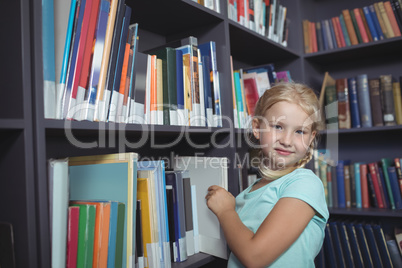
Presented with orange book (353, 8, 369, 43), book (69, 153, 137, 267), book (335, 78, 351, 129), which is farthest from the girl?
orange book (353, 8, 369, 43)

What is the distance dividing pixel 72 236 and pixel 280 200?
59cm

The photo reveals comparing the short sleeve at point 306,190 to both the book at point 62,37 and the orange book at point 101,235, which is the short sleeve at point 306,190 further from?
the book at point 62,37

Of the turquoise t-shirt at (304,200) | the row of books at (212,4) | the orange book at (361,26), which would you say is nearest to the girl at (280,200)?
the turquoise t-shirt at (304,200)

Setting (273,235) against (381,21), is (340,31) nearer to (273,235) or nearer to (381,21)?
(381,21)

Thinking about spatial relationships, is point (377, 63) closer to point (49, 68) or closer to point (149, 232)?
point (149, 232)

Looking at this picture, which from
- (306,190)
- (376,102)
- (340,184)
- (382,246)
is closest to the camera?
(306,190)

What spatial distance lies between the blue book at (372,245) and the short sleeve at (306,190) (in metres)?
1.02

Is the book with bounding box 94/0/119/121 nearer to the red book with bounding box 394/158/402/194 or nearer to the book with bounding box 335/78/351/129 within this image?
the book with bounding box 335/78/351/129

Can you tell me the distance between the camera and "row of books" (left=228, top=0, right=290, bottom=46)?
60.8 inches

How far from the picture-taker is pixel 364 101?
1.90 metres

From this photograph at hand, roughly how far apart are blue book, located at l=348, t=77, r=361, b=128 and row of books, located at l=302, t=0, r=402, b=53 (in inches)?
11.2

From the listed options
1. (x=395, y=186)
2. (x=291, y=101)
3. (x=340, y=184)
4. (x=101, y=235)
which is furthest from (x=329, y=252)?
(x=101, y=235)

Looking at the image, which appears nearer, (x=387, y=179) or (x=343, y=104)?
(x=387, y=179)

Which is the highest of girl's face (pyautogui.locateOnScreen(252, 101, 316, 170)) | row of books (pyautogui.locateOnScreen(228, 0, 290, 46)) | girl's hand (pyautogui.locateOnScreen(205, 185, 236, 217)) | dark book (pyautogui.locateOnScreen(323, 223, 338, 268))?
row of books (pyautogui.locateOnScreen(228, 0, 290, 46))
